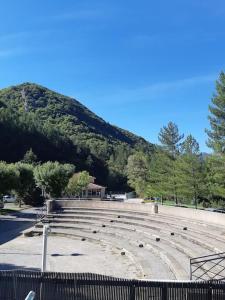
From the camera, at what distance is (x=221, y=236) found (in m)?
20.9

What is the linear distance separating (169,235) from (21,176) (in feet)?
100

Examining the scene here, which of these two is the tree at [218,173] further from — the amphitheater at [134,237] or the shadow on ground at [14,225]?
the shadow on ground at [14,225]

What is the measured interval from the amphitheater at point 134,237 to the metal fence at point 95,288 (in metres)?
4.06

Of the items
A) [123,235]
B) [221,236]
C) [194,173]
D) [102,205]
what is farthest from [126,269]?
[194,173]

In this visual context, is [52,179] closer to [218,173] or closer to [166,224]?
[218,173]

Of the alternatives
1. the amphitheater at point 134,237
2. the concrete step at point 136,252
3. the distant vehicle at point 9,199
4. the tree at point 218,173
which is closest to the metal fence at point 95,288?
the amphitheater at point 134,237

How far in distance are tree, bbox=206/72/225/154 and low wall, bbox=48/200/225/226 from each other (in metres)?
8.35

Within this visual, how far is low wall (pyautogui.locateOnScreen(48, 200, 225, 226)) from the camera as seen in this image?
81.9 feet

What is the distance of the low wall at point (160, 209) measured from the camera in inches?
982

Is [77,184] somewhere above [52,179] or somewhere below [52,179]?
below

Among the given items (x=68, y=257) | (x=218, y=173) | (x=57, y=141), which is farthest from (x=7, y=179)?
(x=57, y=141)

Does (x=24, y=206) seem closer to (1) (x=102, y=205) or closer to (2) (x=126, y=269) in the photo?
(1) (x=102, y=205)

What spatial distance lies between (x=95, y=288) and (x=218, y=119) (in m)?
29.2

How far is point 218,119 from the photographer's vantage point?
3825 cm
